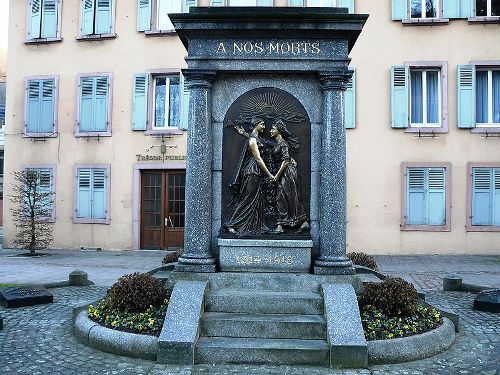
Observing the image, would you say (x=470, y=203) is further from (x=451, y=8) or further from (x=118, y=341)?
(x=118, y=341)

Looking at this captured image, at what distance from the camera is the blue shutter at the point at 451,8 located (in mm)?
18592

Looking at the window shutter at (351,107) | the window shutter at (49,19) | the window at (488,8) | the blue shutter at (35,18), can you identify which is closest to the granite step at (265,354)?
the window shutter at (351,107)

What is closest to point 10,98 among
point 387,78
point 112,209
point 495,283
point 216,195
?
point 112,209

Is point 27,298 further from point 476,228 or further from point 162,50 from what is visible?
point 476,228

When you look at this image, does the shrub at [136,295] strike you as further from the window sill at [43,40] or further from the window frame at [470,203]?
the window sill at [43,40]

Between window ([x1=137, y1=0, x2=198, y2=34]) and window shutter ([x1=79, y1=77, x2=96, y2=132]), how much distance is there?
2769mm

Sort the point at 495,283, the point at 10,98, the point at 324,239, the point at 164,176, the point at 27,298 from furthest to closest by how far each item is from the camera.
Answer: the point at 10,98, the point at 164,176, the point at 495,283, the point at 27,298, the point at 324,239

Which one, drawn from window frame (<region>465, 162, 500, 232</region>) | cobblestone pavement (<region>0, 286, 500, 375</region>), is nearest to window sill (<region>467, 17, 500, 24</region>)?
window frame (<region>465, 162, 500, 232</region>)

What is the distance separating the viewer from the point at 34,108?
69.4 ft

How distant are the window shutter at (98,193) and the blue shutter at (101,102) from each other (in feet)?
5.36

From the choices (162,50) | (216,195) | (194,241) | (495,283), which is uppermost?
(162,50)

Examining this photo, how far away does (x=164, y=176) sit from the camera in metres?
20.1

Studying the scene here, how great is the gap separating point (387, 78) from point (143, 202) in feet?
31.9

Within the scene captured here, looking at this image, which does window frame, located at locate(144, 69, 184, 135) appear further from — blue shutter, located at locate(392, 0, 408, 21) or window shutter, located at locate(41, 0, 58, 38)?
blue shutter, located at locate(392, 0, 408, 21)
